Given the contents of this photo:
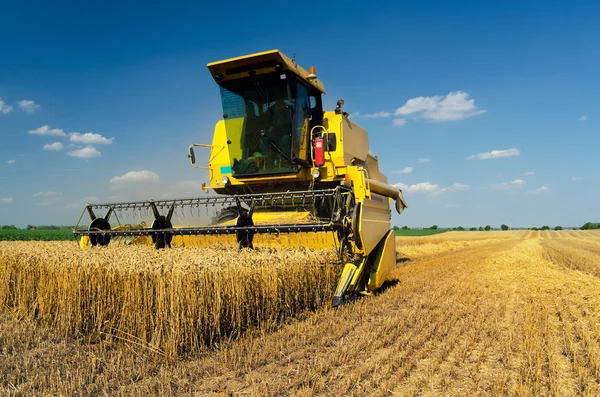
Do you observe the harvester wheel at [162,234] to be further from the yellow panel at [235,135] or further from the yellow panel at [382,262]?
the yellow panel at [382,262]

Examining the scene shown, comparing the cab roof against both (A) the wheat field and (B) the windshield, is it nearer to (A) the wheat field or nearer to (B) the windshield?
(B) the windshield

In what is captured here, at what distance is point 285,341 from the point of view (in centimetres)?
384

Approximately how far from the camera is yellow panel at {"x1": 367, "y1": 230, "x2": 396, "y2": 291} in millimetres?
6179

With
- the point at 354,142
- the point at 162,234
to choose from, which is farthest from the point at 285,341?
the point at 354,142

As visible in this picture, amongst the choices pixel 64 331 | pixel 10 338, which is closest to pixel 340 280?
pixel 64 331

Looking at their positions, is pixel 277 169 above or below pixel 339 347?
above

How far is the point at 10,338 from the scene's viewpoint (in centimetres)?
394

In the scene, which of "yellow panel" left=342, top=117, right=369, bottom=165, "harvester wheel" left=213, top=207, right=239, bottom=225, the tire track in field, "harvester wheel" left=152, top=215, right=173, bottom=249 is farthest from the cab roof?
the tire track in field

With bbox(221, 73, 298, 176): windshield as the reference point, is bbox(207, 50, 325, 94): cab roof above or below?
above

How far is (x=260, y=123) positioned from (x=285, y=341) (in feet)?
12.8

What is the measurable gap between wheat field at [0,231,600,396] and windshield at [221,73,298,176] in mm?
1913

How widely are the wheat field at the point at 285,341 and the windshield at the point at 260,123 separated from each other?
1913 millimetres

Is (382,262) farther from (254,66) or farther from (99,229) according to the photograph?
(99,229)

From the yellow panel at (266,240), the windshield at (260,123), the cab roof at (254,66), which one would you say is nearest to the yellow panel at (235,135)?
the windshield at (260,123)
